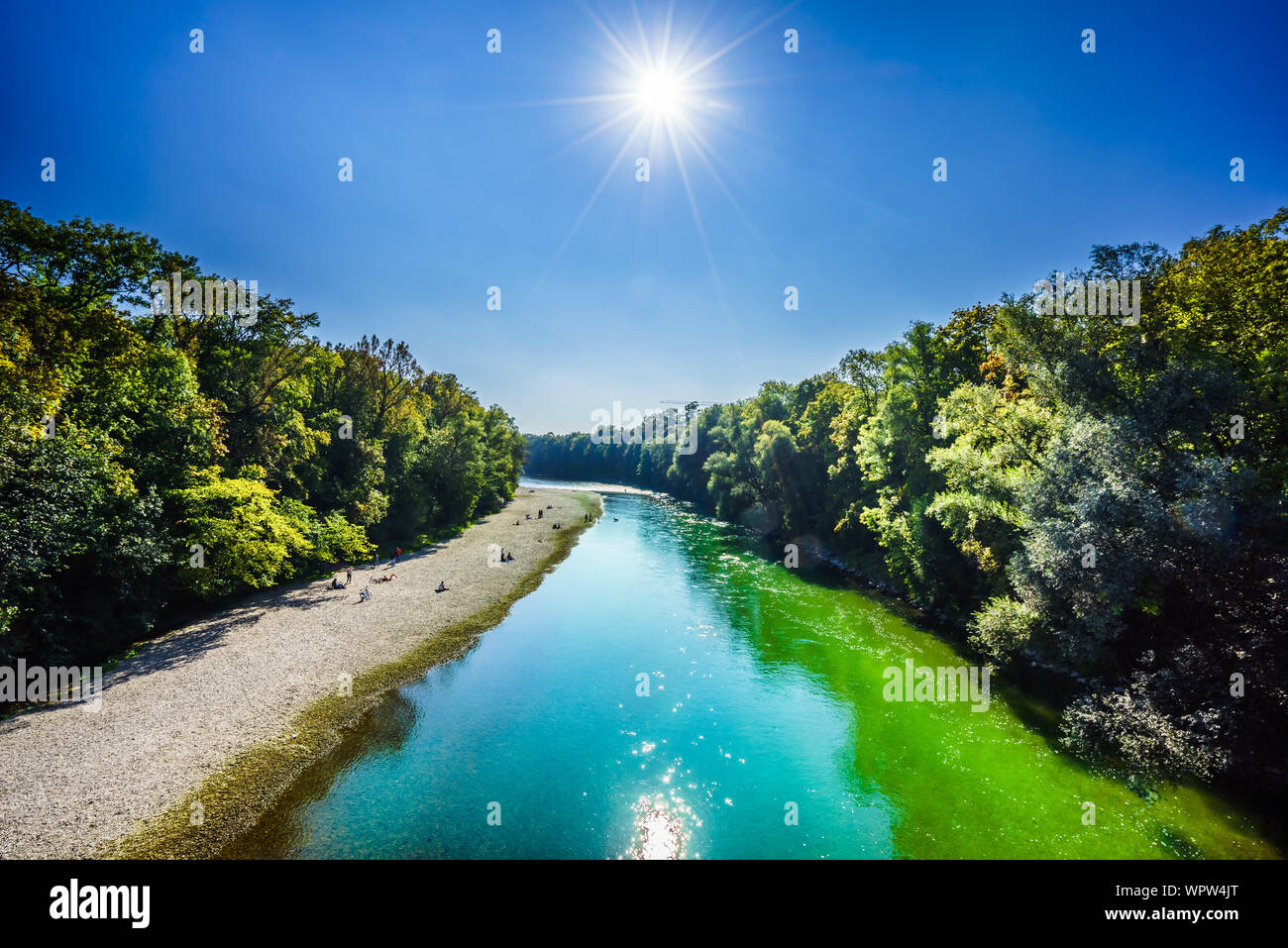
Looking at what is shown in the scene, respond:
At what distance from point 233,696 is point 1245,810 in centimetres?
2978

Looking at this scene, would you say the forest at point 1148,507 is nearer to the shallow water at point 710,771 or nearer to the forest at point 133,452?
the shallow water at point 710,771

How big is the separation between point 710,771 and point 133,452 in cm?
2562

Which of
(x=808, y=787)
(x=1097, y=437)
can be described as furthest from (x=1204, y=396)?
(x=808, y=787)

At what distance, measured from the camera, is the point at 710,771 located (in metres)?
14.1

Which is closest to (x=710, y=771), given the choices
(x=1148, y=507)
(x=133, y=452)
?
(x=1148, y=507)

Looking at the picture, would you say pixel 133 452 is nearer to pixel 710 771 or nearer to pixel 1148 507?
pixel 710 771

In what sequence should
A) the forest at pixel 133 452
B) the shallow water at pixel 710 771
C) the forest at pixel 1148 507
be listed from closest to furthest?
the shallow water at pixel 710 771 → the forest at pixel 1148 507 → the forest at pixel 133 452

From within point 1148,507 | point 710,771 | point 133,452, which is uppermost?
point 133,452

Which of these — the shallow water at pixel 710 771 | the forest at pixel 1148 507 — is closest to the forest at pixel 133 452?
the shallow water at pixel 710 771

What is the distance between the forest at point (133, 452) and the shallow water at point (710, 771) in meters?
11.6

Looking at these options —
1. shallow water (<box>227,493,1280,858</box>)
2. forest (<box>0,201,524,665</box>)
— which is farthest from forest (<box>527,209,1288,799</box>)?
forest (<box>0,201,524,665</box>)

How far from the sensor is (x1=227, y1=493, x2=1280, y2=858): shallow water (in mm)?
11211

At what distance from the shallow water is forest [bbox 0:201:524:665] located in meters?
11.6

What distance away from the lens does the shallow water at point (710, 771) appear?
11211mm
